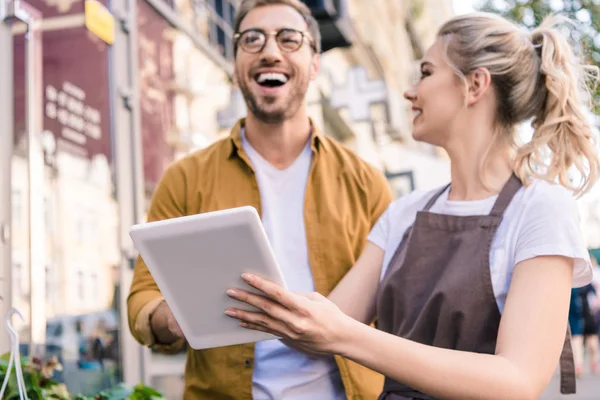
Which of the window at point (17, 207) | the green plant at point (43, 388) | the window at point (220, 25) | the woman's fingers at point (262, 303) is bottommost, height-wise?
the green plant at point (43, 388)

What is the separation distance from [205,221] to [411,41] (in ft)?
92.0

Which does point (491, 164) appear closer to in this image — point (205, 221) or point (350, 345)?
point (350, 345)

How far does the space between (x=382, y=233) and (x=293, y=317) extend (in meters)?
0.83

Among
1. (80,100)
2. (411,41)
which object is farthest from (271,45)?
(411,41)

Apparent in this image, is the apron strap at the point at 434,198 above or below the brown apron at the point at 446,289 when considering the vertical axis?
above

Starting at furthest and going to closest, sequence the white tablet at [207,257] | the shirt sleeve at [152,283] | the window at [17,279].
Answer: the window at [17,279] < the shirt sleeve at [152,283] < the white tablet at [207,257]

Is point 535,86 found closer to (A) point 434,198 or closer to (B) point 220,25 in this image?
(A) point 434,198

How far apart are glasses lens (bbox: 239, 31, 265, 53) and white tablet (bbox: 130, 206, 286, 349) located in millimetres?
1214

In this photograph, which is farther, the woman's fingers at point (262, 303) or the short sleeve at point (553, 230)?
the short sleeve at point (553, 230)

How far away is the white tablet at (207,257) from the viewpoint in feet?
4.72

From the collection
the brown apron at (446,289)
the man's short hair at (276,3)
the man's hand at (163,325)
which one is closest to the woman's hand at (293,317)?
the brown apron at (446,289)

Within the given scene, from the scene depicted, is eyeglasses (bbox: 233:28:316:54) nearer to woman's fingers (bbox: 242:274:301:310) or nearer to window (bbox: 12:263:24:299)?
woman's fingers (bbox: 242:274:301:310)

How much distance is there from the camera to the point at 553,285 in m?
1.70

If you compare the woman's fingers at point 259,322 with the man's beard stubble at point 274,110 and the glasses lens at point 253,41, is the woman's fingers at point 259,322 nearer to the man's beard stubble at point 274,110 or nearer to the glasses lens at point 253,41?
the man's beard stubble at point 274,110
